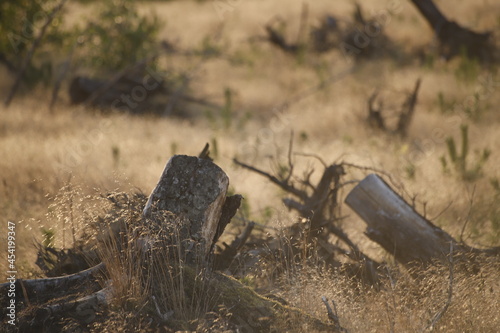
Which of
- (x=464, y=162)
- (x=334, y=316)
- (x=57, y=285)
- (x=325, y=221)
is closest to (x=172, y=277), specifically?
(x=57, y=285)

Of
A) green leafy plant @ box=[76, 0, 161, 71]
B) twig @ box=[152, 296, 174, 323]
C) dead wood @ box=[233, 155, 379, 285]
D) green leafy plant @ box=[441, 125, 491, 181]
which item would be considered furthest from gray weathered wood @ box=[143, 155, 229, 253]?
green leafy plant @ box=[76, 0, 161, 71]

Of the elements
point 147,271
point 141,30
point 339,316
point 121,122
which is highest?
point 141,30

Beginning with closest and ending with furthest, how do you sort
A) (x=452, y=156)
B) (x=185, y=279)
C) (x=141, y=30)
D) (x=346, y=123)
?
(x=185, y=279) < (x=452, y=156) < (x=346, y=123) < (x=141, y=30)

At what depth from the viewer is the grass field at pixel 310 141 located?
3.23 metres

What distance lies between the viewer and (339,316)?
9.84 feet

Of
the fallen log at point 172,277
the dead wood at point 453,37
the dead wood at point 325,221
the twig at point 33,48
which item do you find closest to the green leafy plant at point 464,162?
the dead wood at point 325,221

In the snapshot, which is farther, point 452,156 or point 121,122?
point 121,122

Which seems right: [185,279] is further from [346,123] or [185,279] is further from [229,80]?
[229,80]

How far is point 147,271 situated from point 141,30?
8.14 metres

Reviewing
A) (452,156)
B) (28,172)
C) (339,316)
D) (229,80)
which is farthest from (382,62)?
(339,316)

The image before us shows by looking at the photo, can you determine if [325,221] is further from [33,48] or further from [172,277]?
[33,48]

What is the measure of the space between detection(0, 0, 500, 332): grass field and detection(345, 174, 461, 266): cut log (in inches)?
6.8

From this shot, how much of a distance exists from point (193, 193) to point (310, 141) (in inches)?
187

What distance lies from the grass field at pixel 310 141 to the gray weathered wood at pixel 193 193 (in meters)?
0.30
